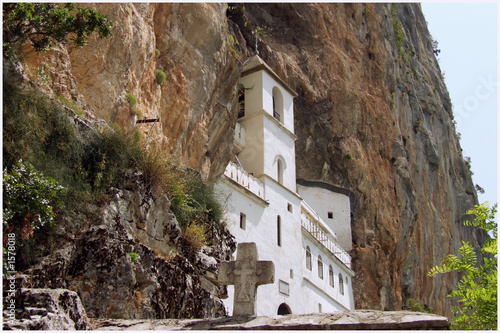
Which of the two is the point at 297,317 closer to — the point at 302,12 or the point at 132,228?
the point at 132,228

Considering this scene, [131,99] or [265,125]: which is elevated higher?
[265,125]

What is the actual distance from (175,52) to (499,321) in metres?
16.0

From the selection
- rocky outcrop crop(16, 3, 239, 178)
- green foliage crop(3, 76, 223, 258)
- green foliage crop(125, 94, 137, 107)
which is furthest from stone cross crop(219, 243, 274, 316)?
green foliage crop(125, 94, 137, 107)

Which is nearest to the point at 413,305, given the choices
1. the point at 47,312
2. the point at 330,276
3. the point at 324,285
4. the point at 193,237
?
the point at 330,276

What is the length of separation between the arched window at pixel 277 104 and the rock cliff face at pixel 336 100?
2.57m

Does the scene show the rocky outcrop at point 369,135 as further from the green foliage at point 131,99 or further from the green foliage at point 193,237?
the green foliage at point 193,237

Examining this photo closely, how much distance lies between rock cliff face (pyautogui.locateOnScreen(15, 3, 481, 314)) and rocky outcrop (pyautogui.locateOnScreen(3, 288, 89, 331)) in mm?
2608

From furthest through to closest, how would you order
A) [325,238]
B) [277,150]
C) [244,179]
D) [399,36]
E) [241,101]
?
[399,36] < [325,238] < [241,101] < [277,150] < [244,179]

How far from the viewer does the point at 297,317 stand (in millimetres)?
9414

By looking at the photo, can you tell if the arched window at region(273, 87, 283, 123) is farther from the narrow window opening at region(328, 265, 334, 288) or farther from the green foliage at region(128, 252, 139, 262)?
the green foliage at region(128, 252, 139, 262)

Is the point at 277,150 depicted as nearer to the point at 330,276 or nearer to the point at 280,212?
the point at 280,212

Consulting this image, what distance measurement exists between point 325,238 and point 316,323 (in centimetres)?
2357

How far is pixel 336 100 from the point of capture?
37.7 meters

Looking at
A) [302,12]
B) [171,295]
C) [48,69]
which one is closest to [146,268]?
[171,295]
